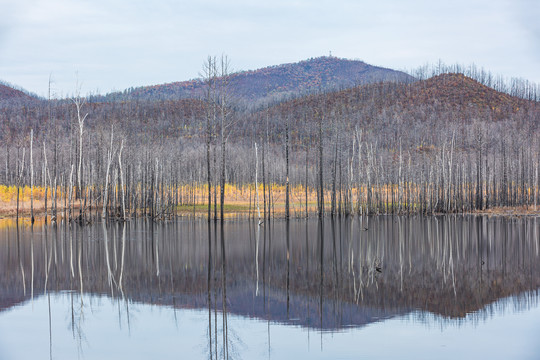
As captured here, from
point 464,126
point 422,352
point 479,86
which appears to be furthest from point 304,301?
point 479,86

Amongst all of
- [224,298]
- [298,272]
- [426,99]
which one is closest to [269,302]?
[224,298]

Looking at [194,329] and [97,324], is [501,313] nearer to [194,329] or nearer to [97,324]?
[194,329]

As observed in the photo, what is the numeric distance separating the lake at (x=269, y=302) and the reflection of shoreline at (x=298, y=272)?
0.19 ft

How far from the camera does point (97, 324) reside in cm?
1184

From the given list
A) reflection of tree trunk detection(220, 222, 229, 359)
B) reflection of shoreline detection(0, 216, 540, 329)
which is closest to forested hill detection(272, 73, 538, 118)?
reflection of shoreline detection(0, 216, 540, 329)

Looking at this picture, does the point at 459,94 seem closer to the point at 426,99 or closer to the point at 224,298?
the point at 426,99

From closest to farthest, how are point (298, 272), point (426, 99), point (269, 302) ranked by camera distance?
point (269, 302)
point (298, 272)
point (426, 99)

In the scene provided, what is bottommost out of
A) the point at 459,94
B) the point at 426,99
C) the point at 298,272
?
the point at 298,272

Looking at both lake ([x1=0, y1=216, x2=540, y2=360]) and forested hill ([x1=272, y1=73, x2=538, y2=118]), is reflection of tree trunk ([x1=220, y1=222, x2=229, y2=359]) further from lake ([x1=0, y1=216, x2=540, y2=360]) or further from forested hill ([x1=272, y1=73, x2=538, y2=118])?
forested hill ([x1=272, y1=73, x2=538, y2=118])

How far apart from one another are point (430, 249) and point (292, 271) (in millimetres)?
9586

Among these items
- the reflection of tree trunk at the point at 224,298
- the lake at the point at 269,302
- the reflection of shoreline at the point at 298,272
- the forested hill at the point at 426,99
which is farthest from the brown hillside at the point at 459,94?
the reflection of tree trunk at the point at 224,298

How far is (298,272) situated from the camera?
18609 millimetres

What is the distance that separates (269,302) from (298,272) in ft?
15.8

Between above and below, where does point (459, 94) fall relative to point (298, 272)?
above
